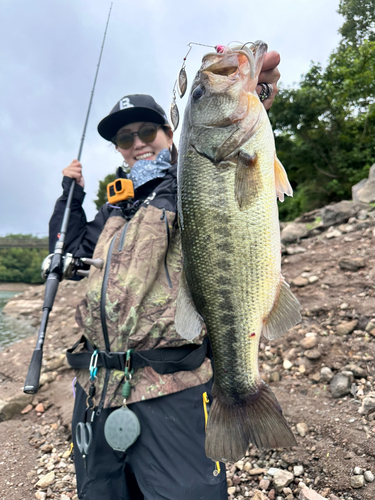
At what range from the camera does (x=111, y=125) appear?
2.89 m

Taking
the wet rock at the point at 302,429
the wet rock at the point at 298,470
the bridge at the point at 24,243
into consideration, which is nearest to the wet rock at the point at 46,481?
the wet rock at the point at 298,470

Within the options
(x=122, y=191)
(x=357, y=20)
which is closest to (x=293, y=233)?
(x=122, y=191)

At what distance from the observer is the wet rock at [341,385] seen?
3.41 metres

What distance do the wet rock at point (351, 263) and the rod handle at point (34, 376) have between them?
5071 mm

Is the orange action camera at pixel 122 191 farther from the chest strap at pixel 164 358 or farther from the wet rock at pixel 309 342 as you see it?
the wet rock at pixel 309 342

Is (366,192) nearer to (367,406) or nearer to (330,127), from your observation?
(367,406)

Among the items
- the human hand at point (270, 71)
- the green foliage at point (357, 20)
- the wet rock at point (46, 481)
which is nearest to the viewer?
the human hand at point (270, 71)

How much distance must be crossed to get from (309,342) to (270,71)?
140 inches

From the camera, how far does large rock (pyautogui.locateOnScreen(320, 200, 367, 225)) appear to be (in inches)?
325

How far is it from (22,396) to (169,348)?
4256 mm

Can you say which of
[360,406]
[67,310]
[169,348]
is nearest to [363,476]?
[360,406]

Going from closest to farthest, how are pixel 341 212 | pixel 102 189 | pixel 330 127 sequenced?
pixel 341 212, pixel 330 127, pixel 102 189

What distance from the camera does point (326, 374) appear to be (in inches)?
149

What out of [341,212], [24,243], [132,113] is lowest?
[341,212]
